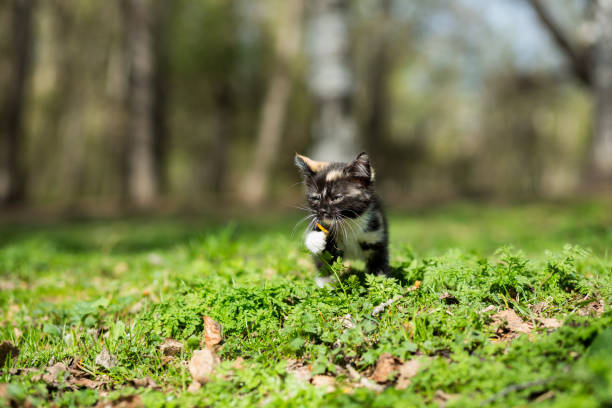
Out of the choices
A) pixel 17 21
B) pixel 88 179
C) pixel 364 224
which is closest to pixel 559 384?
pixel 364 224

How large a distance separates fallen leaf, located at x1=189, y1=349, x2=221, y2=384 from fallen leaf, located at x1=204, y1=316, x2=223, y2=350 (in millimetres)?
135

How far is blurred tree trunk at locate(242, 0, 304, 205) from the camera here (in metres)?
20.1

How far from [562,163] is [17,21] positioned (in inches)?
1639

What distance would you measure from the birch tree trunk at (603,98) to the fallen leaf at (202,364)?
1128cm

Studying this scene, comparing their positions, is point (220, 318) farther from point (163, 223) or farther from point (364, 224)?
point (163, 223)

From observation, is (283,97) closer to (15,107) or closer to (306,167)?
(15,107)

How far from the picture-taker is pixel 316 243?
352 cm

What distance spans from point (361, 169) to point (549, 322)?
1763mm

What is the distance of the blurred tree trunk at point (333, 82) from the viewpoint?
903 cm

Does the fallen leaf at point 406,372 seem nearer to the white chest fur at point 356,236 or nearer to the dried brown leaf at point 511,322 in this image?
the dried brown leaf at point 511,322

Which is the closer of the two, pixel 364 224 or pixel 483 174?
pixel 364 224

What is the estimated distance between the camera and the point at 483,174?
36.5m

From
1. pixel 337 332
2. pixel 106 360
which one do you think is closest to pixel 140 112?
pixel 106 360

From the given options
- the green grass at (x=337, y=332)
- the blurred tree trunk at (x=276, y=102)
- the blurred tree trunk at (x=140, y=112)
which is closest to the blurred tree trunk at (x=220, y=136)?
the blurred tree trunk at (x=276, y=102)
